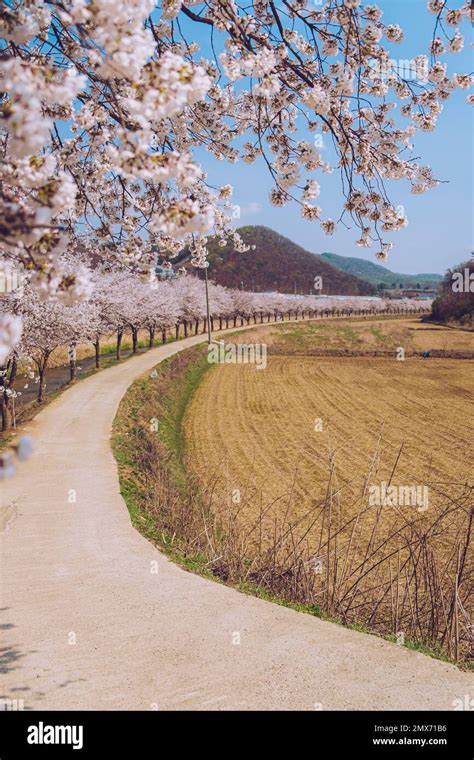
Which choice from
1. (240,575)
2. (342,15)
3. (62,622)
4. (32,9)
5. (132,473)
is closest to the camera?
(32,9)

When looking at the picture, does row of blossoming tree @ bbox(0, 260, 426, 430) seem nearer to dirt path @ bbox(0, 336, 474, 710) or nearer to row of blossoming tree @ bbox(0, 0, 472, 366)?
row of blossoming tree @ bbox(0, 0, 472, 366)

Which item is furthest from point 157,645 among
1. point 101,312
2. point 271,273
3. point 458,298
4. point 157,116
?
point 271,273

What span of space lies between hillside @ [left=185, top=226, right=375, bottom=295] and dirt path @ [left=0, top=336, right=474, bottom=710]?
149m

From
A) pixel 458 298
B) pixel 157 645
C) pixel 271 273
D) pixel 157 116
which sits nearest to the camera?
pixel 157 116

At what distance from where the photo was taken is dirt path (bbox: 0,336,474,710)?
4.99 metres

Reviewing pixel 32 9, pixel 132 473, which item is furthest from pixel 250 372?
pixel 32 9

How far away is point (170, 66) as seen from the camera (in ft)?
7.62

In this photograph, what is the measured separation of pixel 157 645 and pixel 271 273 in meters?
174

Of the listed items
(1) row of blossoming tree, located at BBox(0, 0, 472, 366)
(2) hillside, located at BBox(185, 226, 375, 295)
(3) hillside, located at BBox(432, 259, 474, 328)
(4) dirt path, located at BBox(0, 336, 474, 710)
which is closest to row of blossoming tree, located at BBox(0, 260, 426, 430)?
(1) row of blossoming tree, located at BBox(0, 0, 472, 366)

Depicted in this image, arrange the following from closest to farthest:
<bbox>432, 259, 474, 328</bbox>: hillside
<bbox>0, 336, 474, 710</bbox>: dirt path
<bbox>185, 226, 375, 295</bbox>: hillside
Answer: <bbox>0, 336, 474, 710</bbox>: dirt path, <bbox>432, 259, 474, 328</bbox>: hillside, <bbox>185, 226, 375, 295</bbox>: hillside

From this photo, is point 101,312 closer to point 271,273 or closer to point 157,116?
point 157,116

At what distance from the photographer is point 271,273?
17575 centimetres
